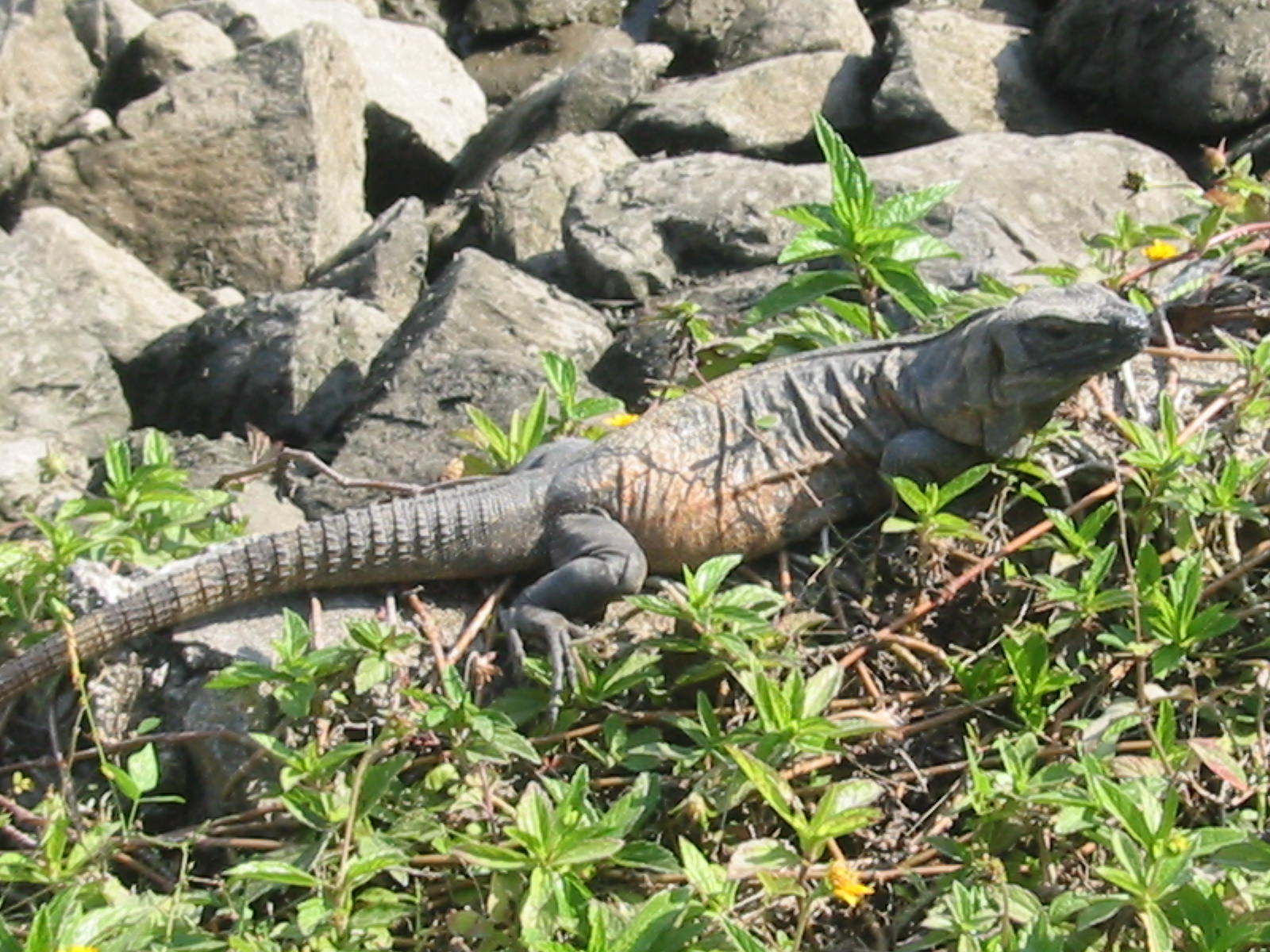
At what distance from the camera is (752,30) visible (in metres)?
11.3

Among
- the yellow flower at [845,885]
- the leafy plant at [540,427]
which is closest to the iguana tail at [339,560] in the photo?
the leafy plant at [540,427]

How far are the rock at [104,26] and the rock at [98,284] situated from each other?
2184mm

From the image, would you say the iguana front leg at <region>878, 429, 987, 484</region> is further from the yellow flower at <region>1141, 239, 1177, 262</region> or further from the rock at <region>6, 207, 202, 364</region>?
the rock at <region>6, 207, 202, 364</region>

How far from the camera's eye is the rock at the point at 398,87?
1079 cm

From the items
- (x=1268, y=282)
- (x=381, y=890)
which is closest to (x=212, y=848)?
(x=381, y=890)

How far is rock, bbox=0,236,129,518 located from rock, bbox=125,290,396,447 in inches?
8.5

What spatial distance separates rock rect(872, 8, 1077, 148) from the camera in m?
9.38

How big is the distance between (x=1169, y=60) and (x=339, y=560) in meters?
6.88

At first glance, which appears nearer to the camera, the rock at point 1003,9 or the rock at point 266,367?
the rock at point 266,367

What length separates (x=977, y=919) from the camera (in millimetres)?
2652

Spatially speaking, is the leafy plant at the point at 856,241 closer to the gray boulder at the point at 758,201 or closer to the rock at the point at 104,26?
the gray boulder at the point at 758,201

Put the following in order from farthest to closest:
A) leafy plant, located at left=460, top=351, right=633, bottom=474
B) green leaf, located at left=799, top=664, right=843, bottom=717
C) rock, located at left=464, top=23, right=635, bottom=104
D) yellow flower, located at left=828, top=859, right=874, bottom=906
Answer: rock, located at left=464, top=23, right=635, bottom=104, leafy plant, located at left=460, top=351, right=633, bottom=474, green leaf, located at left=799, top=664, right=843, bottom=717, yellow flower, located at left=828, top=859, right=874, bottom=906

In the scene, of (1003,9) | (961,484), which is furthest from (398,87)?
(961,484)

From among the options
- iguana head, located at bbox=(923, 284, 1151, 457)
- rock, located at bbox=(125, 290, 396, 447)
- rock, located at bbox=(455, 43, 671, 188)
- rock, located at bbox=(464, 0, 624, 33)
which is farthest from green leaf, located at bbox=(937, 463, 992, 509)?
rock, located at bbox=(464, 0, 624, 33)
